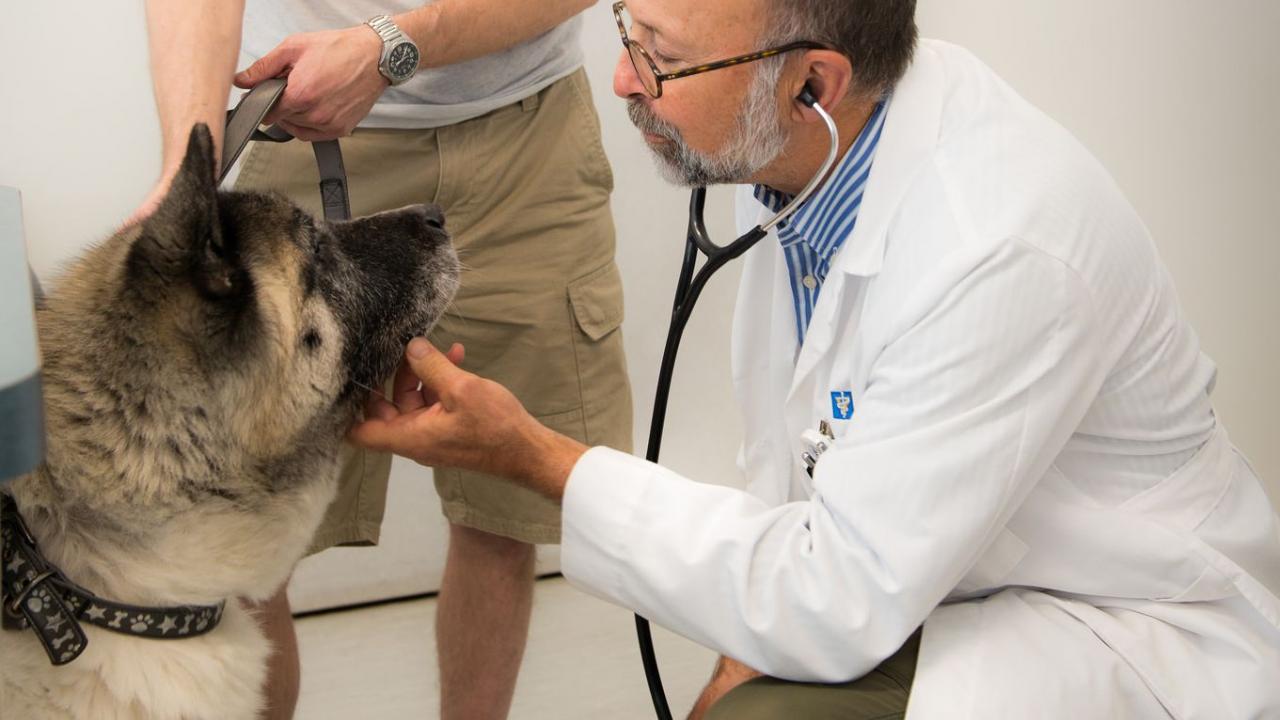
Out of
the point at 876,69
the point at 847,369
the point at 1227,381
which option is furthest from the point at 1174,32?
the point at 847,369

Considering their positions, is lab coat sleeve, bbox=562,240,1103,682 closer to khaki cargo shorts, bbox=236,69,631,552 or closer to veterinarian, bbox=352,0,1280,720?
veterinarian, bbox=352,0,1280,720

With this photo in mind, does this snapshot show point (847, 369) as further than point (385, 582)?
No

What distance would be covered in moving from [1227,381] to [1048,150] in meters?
1.85

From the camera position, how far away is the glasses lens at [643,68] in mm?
1566

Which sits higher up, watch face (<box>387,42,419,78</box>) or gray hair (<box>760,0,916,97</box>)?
gray hair (<box>760,0,916,97</box>)

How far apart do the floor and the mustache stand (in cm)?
138

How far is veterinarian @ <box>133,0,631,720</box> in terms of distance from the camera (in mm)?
1717

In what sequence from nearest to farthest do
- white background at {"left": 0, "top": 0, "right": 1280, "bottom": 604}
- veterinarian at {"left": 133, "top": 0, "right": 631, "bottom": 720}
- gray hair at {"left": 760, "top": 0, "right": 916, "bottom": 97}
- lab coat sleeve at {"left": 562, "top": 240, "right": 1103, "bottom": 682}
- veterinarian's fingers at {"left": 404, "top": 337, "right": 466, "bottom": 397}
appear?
lab coat sleeve at {"left": 562, "top": 240, "right": 1103, "bottom": 682} → veterinarian's fingers at {"left": 404, "top": 337, "right": 466, "bottom": 397} → gray hair at {"left": 760, "top": 0, "right": 916, "bottom": 97} → veterinarian at {"left": 133, "top": 0, "right": 631, "bottom": 720} → white background at {"left": 0, "top": 0, "right": 1280, "bottom": 604}

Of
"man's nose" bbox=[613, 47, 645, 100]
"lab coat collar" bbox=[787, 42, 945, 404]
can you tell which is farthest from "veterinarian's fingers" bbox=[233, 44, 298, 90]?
"lab coat collar" bbox=[787, 42, 945, 404]

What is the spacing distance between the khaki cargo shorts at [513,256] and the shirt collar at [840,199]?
1.47ft

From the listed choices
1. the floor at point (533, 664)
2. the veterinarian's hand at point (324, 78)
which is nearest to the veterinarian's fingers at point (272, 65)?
the veterinarian's hand at point (324, 78)

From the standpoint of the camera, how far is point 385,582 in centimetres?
298

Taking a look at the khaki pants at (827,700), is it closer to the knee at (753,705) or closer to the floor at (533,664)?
the knee at (753,705)

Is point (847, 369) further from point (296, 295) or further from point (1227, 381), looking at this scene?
point (1227, 381)
